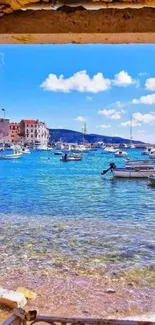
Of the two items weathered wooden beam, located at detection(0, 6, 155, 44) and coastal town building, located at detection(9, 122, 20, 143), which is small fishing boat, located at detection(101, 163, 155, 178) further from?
coastal town building, located at detection(9, 122, 20, 143)

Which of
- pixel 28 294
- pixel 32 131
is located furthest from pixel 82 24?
pixel 32 131

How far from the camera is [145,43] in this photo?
10.2 feet

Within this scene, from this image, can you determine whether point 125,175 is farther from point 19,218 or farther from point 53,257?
point 53,257

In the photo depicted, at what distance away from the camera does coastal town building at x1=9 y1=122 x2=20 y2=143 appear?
133250 mm

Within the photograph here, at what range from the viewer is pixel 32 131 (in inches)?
5202

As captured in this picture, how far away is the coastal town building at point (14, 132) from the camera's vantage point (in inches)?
5246

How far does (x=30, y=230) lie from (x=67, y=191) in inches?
607

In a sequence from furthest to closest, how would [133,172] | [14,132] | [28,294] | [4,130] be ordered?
[14,132]
[4,130]
[133,172]
[28,294]

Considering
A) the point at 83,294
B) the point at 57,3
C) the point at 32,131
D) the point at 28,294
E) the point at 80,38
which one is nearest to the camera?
the point at 57,3

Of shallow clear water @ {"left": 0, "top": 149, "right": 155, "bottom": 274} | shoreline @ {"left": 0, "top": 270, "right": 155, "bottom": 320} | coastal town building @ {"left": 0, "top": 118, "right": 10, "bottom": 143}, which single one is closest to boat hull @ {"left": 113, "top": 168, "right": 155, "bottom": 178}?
shallow clear water @ {"left": 0, "top": 149, "right": 155, "bottom": 274}

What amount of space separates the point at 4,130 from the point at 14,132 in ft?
36.4

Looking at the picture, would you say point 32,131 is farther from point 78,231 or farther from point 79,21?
point 79,21

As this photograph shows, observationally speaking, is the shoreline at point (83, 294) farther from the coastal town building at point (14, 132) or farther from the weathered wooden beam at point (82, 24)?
the coastal town building at point (14, 132)

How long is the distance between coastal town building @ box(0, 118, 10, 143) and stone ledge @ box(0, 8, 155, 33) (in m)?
114
